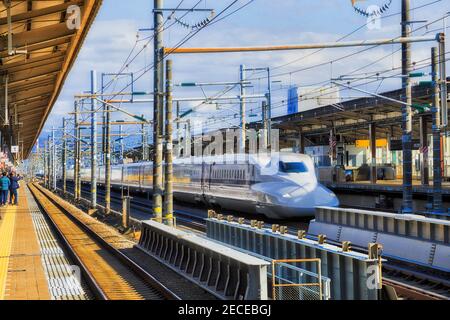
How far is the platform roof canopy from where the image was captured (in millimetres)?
15781

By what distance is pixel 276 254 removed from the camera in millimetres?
14586

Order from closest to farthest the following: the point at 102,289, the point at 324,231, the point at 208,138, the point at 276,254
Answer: the point at 102,289, the point at 276,254, the point at 324,231, the point at 208,138

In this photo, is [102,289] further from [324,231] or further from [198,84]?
[198,84]

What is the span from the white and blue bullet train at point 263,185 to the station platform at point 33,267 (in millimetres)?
7646

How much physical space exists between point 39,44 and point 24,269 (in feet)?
23.7

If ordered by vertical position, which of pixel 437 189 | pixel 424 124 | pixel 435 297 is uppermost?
pixel 424 124

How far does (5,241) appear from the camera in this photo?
1950 centimetres

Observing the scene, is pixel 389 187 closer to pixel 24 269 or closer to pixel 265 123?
pixel 265 123

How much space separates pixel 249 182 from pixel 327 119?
1756 cm

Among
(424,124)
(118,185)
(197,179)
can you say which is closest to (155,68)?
(197,179)

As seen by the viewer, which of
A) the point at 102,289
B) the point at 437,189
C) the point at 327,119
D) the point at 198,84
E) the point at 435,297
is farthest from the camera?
the point at 327,119

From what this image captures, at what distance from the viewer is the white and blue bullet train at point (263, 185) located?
78.0 ft

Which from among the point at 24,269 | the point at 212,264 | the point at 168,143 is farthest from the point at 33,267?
the point at 168,143

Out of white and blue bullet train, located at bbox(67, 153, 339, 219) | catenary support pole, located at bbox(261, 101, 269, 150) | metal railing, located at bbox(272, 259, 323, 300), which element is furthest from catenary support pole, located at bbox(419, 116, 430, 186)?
metal railing, located at bbox(272, 259, 323, 300)
